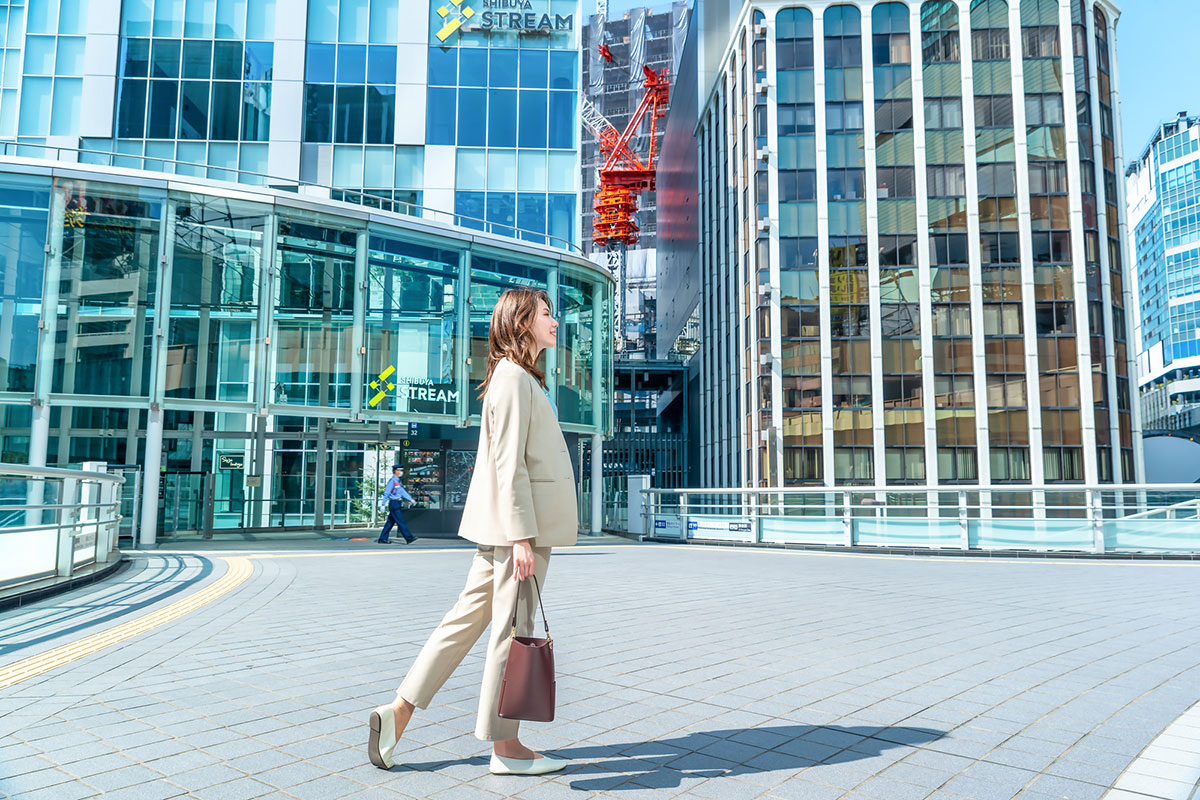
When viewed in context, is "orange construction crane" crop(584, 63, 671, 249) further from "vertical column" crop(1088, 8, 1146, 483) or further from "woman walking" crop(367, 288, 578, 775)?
"woman walking" crop(367, 288, 578, 775)

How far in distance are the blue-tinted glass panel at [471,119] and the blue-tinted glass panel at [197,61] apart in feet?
24.4

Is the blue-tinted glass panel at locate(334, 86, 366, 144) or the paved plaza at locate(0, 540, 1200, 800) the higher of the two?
the blue-tinted glass panel at locate(334, 86, 366, 144)

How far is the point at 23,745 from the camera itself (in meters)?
3.29

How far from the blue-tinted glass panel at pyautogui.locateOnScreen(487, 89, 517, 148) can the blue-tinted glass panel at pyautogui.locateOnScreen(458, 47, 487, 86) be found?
59cm

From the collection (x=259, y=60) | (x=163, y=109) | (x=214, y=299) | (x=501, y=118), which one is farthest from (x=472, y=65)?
(x=214, y=299)

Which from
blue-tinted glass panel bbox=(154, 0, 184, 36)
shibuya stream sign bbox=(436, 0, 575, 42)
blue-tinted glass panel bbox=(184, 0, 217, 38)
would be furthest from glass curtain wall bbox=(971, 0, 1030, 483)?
blue-tinted glass panel bbox=(154, 0, 184, 36)

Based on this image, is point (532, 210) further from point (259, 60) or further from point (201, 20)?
point (201, 20)

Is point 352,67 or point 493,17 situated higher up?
point 493,17

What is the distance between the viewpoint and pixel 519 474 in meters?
3.01

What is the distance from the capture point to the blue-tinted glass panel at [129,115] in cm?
2602

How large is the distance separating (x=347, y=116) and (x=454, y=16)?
14.7 ft

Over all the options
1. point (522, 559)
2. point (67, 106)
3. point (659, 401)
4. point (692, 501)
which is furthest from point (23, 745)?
point (659, 401)

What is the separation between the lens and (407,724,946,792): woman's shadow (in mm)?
3018

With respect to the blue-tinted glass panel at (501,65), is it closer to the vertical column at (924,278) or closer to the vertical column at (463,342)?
the vertical column at (463,342)
